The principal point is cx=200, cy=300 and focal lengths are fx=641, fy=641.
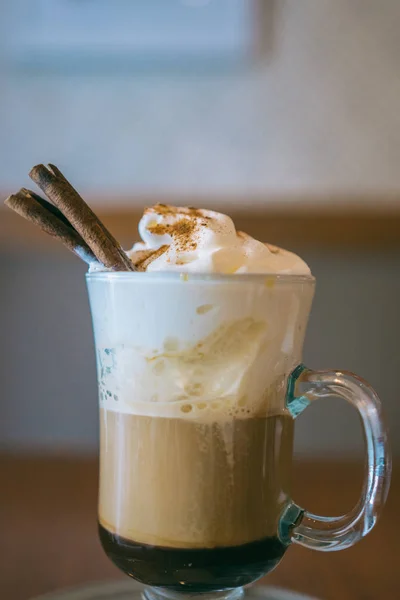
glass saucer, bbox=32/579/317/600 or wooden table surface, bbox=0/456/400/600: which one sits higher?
glass saucer, bbox=32/579/317/600

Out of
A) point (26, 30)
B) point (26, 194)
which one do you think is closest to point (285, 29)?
point (26, 30)

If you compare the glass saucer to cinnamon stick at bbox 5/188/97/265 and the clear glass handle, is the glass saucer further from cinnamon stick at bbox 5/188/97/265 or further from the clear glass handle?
cinnamon stick at bbox 5/188/97/265

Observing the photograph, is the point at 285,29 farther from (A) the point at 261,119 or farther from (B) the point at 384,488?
(B) the point at 384,488

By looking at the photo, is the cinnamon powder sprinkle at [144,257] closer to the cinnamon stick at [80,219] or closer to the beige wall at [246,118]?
the cinnamon stick at [80,219]

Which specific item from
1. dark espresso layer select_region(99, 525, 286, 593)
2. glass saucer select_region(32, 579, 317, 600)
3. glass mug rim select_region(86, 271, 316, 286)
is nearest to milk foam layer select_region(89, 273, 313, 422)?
glass mug rim select_region(86, 271, 316, 286)

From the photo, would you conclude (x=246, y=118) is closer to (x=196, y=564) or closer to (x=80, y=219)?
(x=80, y=219)

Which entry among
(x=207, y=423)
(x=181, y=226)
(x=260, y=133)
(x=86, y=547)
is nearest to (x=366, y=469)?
(x=207, y=423)
